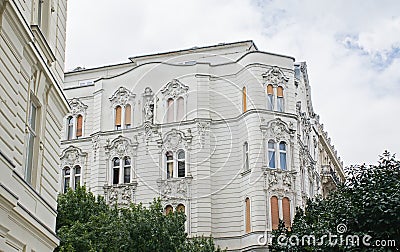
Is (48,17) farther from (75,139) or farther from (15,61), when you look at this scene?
(75,139)

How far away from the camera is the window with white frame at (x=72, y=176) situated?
40.5 metres

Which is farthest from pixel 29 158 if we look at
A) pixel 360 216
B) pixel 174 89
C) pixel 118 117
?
pixel 118 117

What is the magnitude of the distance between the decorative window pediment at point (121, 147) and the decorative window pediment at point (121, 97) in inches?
90.3

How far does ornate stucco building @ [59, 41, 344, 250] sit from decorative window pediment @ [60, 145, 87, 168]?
0.20 ft

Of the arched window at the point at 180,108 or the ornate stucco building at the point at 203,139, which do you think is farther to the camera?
the arched window at the point at 180,108

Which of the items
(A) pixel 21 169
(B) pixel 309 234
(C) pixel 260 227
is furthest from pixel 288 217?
(A) pixel 21 169

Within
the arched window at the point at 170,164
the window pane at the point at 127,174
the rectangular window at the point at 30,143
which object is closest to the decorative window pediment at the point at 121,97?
the window pane at the point at 127,174

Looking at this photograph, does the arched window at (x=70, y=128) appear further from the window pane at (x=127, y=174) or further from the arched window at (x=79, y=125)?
the window pane at (x=127, y=174)

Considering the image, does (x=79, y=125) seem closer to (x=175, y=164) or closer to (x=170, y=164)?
(x=170, y=164)

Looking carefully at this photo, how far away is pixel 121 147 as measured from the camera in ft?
132

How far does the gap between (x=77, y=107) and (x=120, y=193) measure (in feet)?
22.9

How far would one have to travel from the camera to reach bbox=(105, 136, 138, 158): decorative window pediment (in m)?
39.9

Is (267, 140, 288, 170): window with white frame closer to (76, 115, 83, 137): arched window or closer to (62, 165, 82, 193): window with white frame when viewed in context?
(62, 165, 82, 193): window with white frame

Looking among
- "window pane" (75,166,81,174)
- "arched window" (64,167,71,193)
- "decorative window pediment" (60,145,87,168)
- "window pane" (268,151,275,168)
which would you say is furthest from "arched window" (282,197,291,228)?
"arched window" (64,167,71,193)
